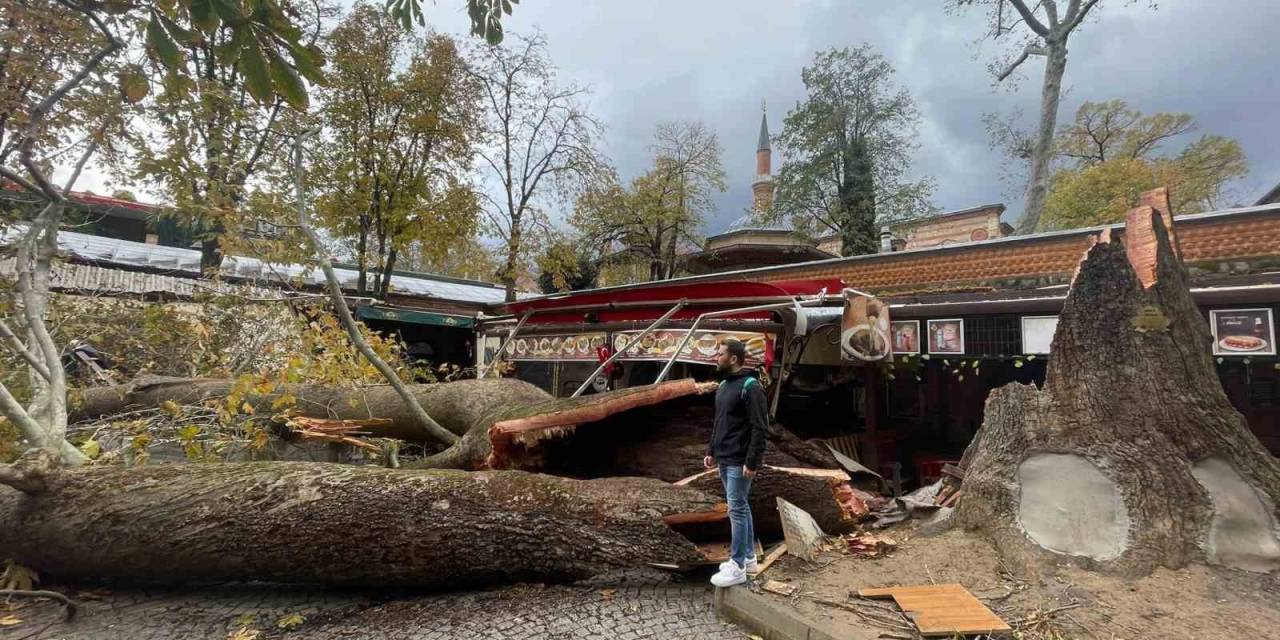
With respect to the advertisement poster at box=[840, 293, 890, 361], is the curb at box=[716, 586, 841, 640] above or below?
below

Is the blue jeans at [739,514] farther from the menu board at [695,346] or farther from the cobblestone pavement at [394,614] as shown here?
the menu board at [695,346]

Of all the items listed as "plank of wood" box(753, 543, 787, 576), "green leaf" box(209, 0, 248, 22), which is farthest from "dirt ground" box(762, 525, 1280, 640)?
"green leaf" box(209, 0, 248, 22)

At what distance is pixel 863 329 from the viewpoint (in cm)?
620

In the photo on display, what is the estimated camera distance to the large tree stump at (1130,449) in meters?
3.21

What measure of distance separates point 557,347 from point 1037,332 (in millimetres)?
5485

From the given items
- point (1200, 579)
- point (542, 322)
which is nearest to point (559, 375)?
point (542, 322)

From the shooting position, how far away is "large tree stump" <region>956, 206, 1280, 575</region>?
321 centimetres

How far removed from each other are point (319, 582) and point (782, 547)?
9.78 ft

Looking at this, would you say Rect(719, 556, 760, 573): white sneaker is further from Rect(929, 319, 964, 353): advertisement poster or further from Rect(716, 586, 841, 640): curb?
Rect(929, 319, 964, 353): advertisement poster

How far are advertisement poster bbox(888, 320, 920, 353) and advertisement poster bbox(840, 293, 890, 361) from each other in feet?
2.19

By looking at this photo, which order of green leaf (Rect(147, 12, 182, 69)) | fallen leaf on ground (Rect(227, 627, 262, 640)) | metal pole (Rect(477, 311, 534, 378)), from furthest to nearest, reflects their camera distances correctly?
metal pole (Rect(477, 311, 534, 378)), fallen leaf on ground (Rect(227, 627, 262, 640)), green leaf (Rect(147, 12, 182, 69))

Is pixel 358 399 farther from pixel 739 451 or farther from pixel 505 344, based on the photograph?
pixel 739 451

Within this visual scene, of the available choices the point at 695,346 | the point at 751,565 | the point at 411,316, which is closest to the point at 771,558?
the point at 751,565

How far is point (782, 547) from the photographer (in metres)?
3.80
